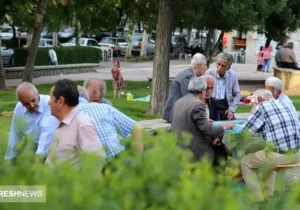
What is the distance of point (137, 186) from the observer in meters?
3.41

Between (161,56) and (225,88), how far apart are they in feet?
23.4

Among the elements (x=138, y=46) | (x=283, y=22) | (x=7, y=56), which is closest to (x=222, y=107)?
(x=283, y=22)

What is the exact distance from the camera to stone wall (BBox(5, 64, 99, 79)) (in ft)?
110

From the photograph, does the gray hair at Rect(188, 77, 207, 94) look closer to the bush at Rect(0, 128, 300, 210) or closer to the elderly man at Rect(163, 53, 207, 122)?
the elderly man at Rect(163, 53, 207, 122)

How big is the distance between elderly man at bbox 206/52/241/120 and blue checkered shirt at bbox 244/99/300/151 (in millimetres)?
Answer: 1986

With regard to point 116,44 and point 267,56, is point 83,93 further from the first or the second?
point 116,44

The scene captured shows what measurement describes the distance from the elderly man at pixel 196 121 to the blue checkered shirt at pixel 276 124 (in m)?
0.39

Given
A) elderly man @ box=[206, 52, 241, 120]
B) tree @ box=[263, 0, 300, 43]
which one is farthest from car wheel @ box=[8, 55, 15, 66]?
elderly man @ box=[206, 52, 241, 120]

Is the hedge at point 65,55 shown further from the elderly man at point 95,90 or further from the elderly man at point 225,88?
the elderly man at point 95,90

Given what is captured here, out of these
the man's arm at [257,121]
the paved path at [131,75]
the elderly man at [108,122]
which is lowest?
the paved path at [131,75]

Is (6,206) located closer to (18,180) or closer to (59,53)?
(18,180)

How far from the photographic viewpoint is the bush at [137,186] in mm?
3074

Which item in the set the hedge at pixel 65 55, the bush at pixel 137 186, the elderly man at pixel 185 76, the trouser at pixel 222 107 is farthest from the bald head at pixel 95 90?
the hedge at pixel 65 55

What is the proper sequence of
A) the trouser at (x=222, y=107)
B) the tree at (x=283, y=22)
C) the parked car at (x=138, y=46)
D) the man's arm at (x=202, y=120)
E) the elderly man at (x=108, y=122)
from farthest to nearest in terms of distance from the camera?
the parked car at (x=138, y=46), the tree at (x=283, y=22), the trouser at (x=222, y=107), the man's arm at (x=202, y=120), the elderly man at (x=108, y=122)
